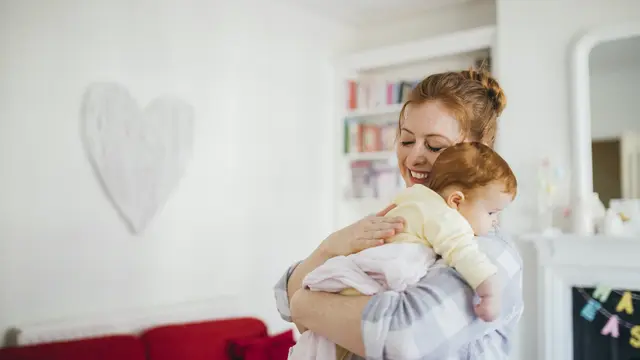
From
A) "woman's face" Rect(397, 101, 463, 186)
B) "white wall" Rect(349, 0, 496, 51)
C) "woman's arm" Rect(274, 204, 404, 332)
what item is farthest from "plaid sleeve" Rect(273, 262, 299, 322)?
"white wall" Rect(349, 0, 496, 51)

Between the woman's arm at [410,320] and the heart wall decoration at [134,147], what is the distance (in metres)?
1.93

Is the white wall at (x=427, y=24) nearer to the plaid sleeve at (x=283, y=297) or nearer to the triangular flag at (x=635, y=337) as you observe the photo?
the triangular flag at (x=635, y=337)

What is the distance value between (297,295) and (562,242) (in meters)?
2.36

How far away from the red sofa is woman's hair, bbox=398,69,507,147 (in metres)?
1.73

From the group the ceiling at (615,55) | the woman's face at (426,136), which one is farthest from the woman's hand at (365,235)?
the ceiling at (615,55)

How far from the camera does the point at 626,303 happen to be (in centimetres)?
298

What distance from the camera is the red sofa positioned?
7.55 feet

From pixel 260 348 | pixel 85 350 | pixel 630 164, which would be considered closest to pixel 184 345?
pixel 260 348

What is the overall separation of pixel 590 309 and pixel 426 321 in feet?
8.26

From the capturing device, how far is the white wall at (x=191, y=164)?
2471mm

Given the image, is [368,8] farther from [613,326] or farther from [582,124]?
[613,326]

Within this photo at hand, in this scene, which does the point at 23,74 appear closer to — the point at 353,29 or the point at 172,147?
the point at 172,147

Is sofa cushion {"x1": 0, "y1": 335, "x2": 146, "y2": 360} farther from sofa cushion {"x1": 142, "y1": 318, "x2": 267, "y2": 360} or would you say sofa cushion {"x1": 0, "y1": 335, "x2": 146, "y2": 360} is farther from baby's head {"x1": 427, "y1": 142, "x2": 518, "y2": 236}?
baby's head {"x1": 427, "y1": 142, "x2": 518, "y2": 236}

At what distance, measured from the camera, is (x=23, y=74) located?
2469 millimetres
